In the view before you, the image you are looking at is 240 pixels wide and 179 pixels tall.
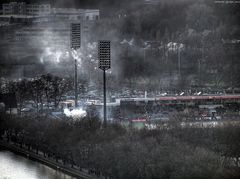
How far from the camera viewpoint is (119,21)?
24.7 metres

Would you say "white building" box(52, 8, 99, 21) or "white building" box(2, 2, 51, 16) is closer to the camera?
"white building" box(2, 2, 51, 16)

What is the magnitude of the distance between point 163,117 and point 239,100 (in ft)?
9.28

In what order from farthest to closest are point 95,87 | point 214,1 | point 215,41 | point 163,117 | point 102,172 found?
point 214,1 < point 215,41 < point 95,87 < point 163,117 < point 102,172

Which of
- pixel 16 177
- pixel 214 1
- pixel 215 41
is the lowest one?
pixel 16 177

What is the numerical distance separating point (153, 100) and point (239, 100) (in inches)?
87.7

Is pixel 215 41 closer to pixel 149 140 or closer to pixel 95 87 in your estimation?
pixel 95 87

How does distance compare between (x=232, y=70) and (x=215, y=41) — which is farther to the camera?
(x=215, y=41)

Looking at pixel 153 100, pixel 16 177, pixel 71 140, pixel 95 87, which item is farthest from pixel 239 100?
pixel 16 177

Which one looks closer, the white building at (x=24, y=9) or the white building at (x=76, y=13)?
the white building at (x=24, y=9)

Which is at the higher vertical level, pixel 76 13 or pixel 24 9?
pixel 24 9

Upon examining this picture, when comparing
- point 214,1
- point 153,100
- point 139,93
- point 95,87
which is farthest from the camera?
point 214,1

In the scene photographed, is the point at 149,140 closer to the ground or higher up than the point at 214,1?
closer to the ground

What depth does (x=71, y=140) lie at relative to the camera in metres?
10.2

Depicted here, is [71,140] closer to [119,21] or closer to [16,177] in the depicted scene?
[16,177]
